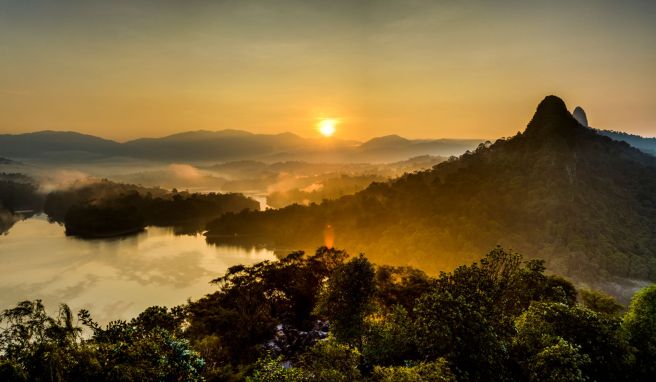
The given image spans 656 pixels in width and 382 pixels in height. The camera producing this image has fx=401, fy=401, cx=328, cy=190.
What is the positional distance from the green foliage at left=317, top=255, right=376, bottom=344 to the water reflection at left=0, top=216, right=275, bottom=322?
5408 centimetres

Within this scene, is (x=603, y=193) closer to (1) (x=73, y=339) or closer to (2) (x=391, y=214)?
(2) (x=391, y=214)

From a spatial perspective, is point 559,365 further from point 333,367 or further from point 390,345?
point 333,367

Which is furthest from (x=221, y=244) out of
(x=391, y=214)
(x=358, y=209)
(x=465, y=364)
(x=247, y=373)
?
(x=465, y=364)

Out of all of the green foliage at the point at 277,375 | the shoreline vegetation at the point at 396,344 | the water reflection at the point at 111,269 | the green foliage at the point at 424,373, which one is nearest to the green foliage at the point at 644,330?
the shoreline vegetation at the point at 396,344

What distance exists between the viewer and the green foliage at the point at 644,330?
2484cm

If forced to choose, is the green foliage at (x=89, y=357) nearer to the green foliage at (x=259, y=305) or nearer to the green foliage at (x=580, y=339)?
the green foliage at (x=259, y=305)

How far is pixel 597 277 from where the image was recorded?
287 ft

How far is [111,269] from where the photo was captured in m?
103

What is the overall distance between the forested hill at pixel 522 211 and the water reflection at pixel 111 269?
28588mm

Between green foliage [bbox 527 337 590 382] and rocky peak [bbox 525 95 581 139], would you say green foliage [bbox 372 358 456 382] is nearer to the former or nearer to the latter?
green foliage [bbox 527 337 590 382]

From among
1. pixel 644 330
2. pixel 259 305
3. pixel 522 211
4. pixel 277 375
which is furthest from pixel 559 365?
pixel 522 211

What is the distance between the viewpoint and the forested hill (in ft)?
326

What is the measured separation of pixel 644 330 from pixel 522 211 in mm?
96834

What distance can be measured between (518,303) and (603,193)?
340 ft
